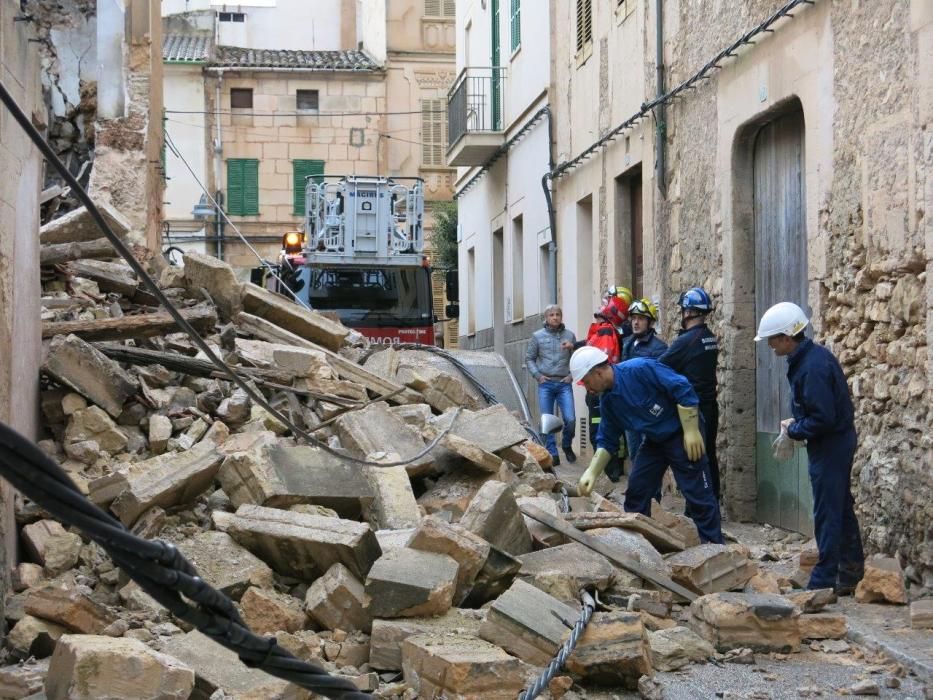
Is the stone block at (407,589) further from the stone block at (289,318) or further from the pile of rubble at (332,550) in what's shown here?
the stone block at (289,318)

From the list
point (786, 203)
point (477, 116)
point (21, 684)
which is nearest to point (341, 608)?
point (21, 684)

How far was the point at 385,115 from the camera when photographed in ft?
125

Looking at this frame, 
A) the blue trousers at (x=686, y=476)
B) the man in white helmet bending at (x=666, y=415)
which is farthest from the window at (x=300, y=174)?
the man in white helmet bending at (x=666, y=415)

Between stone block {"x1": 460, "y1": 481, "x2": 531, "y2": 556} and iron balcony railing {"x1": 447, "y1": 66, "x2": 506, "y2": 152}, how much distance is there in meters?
14.2

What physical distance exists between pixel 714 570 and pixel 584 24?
10387 mm

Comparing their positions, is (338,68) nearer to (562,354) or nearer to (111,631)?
(562,354)

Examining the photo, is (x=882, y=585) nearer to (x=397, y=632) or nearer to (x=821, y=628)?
(x=821, y=628)

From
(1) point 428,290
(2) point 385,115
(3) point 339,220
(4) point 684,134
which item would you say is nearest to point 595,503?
(4) point 684,134

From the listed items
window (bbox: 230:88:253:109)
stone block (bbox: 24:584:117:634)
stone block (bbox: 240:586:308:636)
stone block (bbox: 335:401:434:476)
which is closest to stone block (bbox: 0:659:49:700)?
stone block (bbox: 24:584:117:634)

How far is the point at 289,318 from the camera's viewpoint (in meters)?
11.9

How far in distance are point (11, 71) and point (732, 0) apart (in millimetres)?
6459

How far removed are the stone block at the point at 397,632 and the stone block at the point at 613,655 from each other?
0.51m

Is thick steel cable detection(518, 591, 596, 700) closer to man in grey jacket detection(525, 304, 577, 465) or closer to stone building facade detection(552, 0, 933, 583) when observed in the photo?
stone building facade detection(552, 0, 933, 583)

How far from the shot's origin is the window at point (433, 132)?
124 feet
